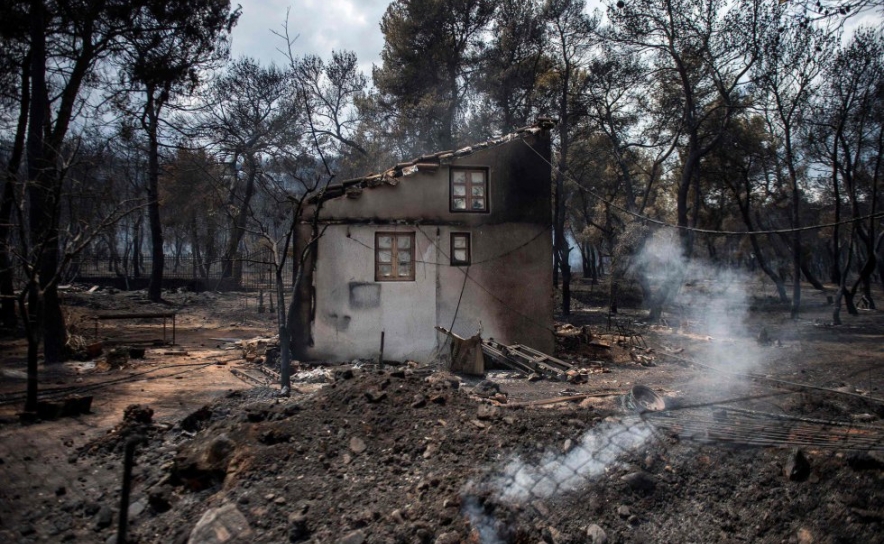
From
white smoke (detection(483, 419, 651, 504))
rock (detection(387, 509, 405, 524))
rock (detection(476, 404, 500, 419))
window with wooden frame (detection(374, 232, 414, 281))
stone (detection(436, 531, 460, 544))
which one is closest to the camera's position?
stone (detection(436, 531, 460, 544))

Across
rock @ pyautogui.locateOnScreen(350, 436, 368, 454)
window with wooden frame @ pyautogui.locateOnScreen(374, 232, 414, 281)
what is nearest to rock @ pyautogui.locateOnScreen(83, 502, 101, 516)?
rock @ pyautogui.locateOnScreen(350, 436, 368, 454)

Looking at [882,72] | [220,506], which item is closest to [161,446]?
[220,506]

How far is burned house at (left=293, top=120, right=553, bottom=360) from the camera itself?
46.0ft

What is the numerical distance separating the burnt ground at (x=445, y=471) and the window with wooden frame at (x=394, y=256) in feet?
17.8

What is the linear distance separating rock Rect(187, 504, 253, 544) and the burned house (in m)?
8.61

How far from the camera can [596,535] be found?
5.25m

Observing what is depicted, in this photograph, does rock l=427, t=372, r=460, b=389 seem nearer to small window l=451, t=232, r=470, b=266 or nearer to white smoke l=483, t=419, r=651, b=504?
white smoke l=483, t=419, r=651, b=504

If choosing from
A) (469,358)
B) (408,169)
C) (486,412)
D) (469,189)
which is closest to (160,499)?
(486,412)

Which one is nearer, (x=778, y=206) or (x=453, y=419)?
(x=453, y=419)

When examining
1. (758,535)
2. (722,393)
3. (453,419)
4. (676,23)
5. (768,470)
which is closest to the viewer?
(758,535)

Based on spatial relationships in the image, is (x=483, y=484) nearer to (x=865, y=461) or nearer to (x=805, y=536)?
(x=805, y=536)

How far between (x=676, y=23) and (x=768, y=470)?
20.0 meters

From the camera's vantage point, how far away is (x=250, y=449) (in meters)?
6.39

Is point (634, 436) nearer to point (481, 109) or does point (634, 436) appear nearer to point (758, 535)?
point (758, 535)
